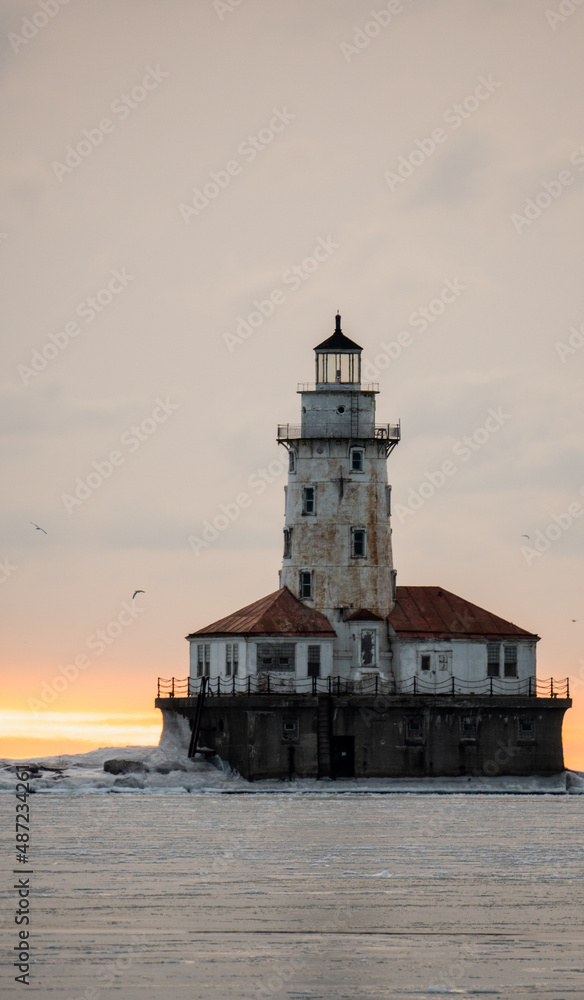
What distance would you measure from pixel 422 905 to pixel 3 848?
1439 centimetres

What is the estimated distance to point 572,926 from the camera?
30.2 metres

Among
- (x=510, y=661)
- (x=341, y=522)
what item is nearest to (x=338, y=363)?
(x=341, y=522)

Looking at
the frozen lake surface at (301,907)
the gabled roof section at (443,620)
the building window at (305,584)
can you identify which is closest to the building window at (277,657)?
the building window at (305,584)

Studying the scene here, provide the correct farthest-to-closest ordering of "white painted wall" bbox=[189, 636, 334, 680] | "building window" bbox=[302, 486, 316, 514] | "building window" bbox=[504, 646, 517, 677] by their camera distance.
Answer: "building window" bbox=[302, 486, 316, 514]
"building window" bbox=[504, 646, 517, 677]
"white painted wall" bbox=[189, 636, 334, 680]

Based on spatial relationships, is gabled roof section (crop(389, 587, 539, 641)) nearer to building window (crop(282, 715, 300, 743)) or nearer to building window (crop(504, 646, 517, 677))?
building window (crop(504, 646, 517, 677))

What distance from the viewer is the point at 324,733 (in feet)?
238

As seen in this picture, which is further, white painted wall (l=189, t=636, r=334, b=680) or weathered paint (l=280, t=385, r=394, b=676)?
weathered paint (l=280, t=385, r=394, b=676)

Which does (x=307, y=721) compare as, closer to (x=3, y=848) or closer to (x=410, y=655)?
(x=410, y=655)

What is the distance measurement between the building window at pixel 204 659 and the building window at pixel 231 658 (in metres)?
1.64

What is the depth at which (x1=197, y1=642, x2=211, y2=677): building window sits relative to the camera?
75625mm

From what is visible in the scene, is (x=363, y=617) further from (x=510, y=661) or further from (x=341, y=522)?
(x=510, y=661)

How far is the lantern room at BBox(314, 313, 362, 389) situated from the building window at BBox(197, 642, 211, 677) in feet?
40.8

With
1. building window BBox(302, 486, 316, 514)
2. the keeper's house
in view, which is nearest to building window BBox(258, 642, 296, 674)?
→ the keeper's house

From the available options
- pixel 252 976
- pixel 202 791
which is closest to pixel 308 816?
pixel 202 791
